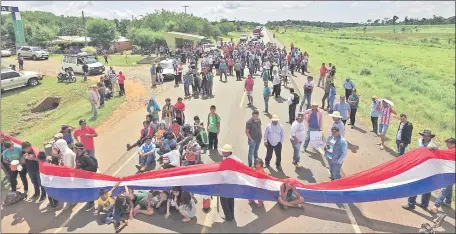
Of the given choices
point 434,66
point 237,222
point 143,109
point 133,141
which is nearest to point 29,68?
point 143,109

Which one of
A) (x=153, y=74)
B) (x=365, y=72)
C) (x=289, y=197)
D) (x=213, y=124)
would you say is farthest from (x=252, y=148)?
(x=365, y=72)

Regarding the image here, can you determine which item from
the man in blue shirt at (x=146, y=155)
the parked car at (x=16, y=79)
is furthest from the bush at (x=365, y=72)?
the parked car at (x=16, y=79)

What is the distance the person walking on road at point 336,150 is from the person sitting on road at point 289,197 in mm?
1538

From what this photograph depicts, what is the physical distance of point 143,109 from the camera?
706 inches

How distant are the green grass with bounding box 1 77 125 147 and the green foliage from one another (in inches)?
917

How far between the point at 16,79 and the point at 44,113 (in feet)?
20.6

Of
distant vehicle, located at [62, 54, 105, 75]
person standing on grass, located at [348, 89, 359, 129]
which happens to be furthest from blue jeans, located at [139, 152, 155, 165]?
distant vehicle, located at [62, 54, 105, 75]

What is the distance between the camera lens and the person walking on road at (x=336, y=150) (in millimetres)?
8703

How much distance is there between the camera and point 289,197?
8.11 m

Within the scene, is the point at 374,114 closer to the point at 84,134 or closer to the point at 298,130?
the point at 298,130

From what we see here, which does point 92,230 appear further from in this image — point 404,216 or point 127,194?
point 404,216

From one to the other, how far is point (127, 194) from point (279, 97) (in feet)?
42.4

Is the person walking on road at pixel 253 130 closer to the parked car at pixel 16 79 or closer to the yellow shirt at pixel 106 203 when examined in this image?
the yellow shirt at pixel 106 203

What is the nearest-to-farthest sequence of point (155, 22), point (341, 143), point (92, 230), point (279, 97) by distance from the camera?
point (92, 230), point (341, 143), point (279, 97), point (155, 22)
